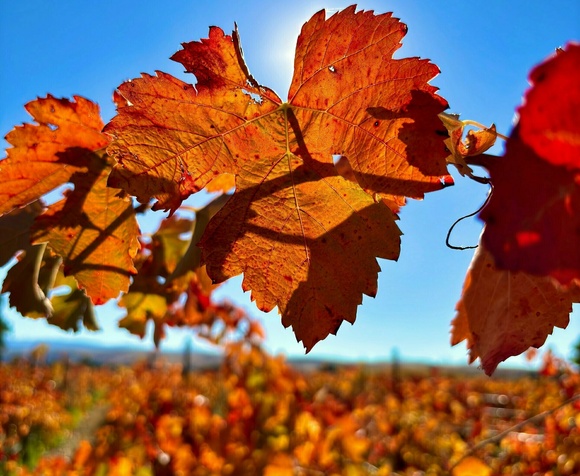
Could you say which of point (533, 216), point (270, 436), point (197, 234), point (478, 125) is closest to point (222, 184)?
point (197, 234)

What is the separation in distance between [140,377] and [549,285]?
1246cm

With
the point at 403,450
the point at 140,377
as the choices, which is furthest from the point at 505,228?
the point at 140,377

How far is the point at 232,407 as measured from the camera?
4.97m

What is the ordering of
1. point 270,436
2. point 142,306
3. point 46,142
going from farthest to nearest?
point 270,436
point 142,306
point 46,142

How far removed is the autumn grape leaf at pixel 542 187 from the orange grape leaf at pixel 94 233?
48 cm

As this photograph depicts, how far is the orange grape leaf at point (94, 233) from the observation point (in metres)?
0.65

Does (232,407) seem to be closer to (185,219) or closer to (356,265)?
(185,219)

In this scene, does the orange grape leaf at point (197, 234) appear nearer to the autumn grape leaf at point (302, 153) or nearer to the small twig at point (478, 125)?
the autumn grape leaf at point (302, 153)

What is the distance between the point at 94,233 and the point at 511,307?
0.50 metres

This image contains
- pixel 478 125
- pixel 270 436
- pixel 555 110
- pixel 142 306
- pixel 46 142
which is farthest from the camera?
pixel 270 436

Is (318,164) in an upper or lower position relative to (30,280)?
upper

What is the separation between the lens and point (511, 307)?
1.68ft

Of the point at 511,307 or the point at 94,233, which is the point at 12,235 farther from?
the point at 511,307

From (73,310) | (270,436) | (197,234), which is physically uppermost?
(197,234)
